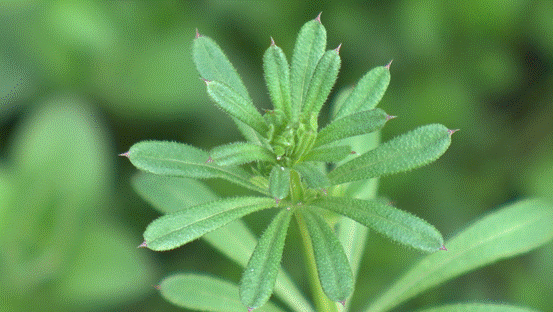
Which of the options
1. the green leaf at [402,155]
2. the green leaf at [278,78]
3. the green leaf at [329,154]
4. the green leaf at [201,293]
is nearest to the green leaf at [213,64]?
the green leaf at [278,78]

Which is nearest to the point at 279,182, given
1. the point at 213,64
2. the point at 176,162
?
the point at 176,162

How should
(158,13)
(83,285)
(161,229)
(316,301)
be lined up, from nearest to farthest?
(161,229)
(316,301)
(83,285)
(158,13)

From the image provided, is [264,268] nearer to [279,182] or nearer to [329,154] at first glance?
[279,182]

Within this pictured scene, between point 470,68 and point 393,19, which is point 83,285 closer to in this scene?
point 393,19

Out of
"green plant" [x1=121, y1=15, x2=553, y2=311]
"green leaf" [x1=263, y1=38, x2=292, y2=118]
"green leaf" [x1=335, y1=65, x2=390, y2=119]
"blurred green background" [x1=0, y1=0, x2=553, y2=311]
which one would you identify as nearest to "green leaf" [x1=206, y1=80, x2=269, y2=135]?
"green plant" [x1=121, y1=15, x2=553, y2=311]

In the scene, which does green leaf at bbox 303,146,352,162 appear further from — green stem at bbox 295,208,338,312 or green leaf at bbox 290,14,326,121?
green stem at bbox 295,208,338,312

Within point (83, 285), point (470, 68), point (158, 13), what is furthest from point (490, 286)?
point (158, 13)
